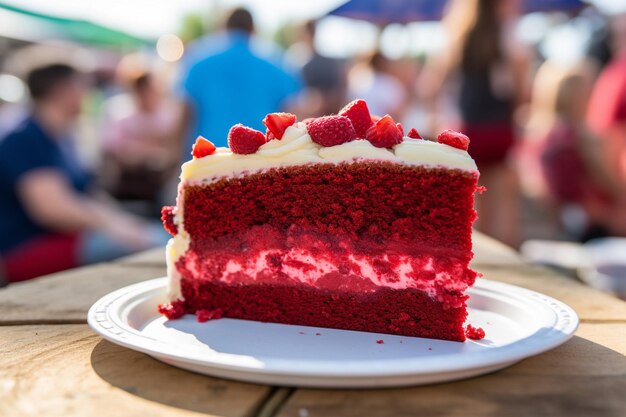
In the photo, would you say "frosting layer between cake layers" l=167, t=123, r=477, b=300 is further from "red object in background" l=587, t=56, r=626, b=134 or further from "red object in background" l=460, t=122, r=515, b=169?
"red object in background" l=587, t=56, r=626, b=134

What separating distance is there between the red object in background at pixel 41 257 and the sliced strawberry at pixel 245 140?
221 centimetres

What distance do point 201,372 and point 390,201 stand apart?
820 mm

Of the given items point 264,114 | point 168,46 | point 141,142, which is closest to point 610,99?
point 264,114

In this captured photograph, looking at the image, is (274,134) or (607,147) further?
(607,147)

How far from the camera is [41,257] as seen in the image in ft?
12.4

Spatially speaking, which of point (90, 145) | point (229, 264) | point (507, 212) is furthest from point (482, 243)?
point (90, 145)

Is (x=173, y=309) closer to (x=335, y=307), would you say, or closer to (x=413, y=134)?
(x=335, y=307)

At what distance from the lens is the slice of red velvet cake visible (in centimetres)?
193

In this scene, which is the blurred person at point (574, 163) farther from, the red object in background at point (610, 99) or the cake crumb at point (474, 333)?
the cake crumb at point (474, 333)

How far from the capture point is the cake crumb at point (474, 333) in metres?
1.82

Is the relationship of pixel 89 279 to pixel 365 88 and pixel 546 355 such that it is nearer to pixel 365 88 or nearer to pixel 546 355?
pixel 546 355

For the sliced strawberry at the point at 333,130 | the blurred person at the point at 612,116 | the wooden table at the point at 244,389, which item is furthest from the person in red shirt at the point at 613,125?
the sliced strawberry at the point at 333,130

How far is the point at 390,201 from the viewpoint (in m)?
1.96

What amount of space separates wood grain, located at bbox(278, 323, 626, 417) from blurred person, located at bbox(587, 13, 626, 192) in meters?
3.39
